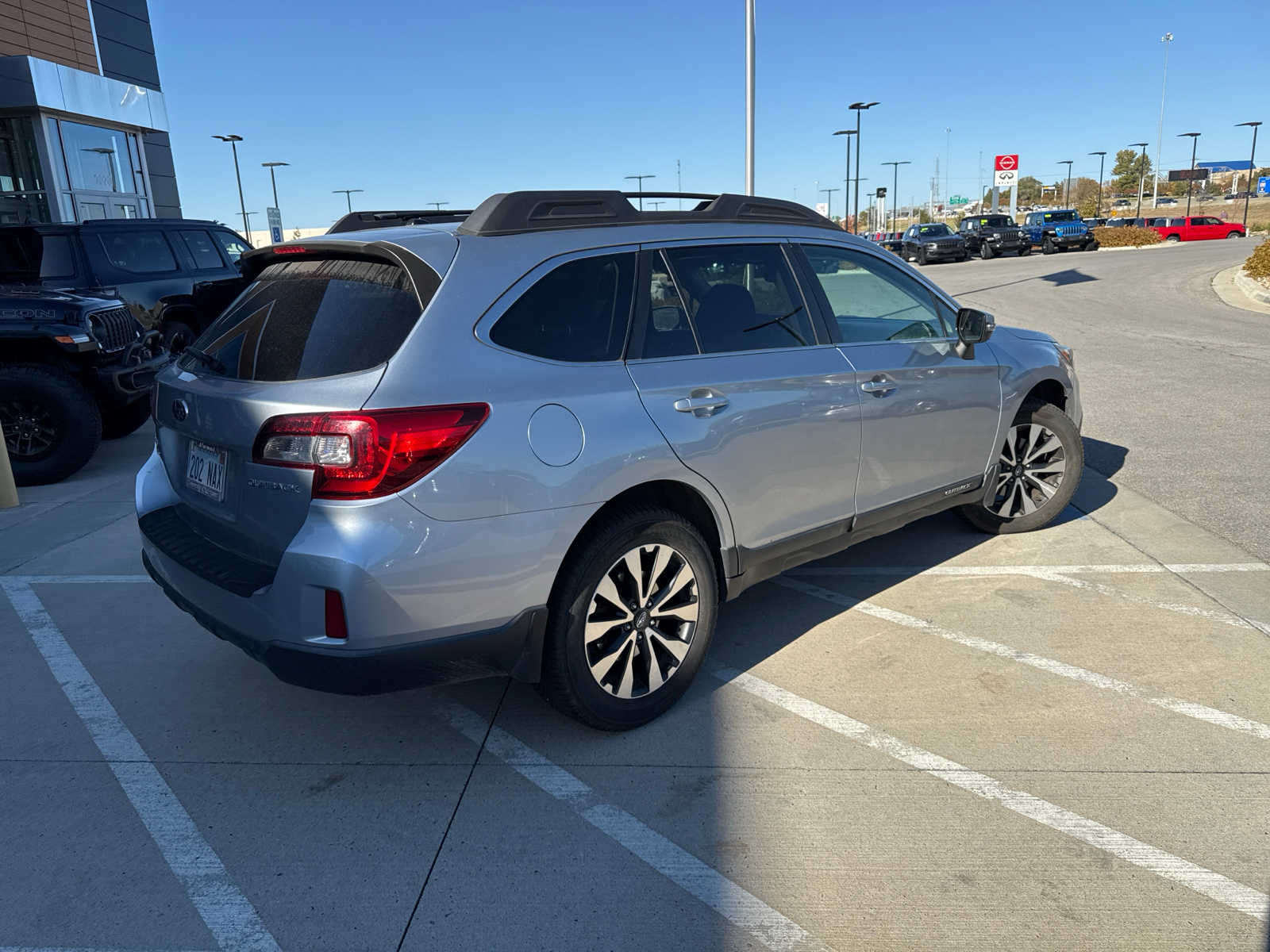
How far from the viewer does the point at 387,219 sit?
3836 millimetres

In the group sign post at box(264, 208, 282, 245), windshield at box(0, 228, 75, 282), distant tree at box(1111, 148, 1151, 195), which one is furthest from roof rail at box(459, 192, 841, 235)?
distant tree at box(1111, 148, 1151, 195)

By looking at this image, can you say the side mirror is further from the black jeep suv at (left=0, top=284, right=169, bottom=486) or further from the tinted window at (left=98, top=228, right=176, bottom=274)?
the tinted window at (left=98, top=228, right=176, bottom=274)

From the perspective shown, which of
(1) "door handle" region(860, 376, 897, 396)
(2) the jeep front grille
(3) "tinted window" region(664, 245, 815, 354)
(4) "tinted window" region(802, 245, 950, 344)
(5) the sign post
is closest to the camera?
(3) "tinted window" region(664, 245, 815, 354)

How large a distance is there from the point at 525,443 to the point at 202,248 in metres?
9.24

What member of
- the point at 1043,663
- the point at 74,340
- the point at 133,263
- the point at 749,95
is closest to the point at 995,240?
the point at 749,95

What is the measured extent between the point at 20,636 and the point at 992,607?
447cm

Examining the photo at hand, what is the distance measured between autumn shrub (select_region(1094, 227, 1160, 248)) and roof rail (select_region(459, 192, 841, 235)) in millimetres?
47568

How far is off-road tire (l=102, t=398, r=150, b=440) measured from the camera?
8.43 meters

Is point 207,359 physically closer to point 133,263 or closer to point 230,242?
point 133,263

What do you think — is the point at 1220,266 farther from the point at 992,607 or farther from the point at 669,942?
the point at 669,942

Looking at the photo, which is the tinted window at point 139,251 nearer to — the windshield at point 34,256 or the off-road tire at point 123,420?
the windshield at point 34,256

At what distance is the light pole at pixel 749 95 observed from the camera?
17.2 meters

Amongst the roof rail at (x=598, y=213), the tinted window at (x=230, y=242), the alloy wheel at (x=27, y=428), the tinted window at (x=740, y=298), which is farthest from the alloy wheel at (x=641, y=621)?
the tinted window at (x=230, y=242)

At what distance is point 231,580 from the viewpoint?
9.61 ft
